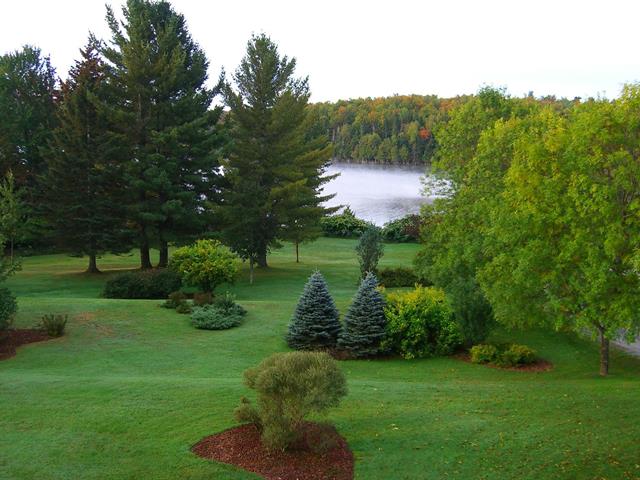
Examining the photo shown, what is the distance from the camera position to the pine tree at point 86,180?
33312 mm

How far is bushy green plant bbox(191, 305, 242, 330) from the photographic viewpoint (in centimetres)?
2122

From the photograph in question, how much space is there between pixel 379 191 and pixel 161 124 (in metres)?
66.0

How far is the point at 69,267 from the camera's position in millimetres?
38531

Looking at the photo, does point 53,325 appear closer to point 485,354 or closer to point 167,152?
point 485,354

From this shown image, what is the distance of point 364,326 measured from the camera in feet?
62.5

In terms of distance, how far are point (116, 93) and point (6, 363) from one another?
20.9 m

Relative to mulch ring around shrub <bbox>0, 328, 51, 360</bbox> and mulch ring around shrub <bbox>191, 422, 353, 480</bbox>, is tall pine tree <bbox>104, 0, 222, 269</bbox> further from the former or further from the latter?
mulch ring around shrub <bbox>191, 422, 353, 480</bbox>

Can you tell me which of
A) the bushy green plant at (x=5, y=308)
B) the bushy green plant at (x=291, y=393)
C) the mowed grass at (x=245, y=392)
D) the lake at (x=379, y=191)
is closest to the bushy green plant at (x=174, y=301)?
the mowed grass at (x=245, y=392)

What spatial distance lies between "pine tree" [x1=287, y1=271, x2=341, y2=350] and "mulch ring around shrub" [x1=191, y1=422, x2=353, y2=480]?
8.45 meters

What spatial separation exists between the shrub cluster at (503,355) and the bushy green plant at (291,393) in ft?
29.8

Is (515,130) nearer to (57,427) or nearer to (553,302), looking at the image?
(553,302)

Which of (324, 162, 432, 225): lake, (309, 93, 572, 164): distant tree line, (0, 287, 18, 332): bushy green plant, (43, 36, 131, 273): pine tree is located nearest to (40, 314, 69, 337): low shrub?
(0, 287, 18, 332): bushy green plant

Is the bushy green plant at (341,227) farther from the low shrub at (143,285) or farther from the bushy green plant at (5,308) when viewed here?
the bushy green plant at (5,308)

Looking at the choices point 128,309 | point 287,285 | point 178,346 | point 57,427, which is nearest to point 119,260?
point 287,285
